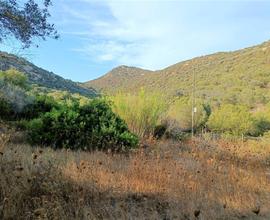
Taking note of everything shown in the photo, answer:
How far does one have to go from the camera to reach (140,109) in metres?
12.3

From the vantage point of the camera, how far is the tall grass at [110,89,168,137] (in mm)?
12359

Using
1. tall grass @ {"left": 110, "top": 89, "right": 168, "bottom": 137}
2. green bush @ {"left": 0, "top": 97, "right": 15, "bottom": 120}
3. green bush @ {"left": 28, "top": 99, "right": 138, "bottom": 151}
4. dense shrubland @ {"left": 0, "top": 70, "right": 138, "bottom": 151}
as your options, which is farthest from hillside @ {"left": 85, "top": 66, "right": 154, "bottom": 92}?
green bush @ {"left": 28, "top": 99, "right": 138, "bottom": 151}

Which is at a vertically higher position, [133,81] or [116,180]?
[133,81]

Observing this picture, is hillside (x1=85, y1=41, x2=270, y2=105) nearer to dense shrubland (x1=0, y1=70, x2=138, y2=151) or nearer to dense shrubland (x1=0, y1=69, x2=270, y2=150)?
dense shrubland (x1=0, y1=69, x2=270, y2=150)

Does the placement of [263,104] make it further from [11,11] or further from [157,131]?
[11,11]

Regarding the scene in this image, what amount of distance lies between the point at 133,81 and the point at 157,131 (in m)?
42.3

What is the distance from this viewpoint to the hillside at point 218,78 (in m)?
41.2

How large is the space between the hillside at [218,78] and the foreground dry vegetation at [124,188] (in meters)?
25.9

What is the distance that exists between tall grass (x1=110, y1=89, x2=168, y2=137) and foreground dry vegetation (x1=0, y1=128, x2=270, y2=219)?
3665 millimetres

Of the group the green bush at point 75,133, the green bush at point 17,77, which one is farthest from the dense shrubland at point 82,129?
the green bush at point 17,77

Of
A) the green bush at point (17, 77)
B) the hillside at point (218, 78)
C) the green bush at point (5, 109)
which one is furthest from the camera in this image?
the hillside at point (218, 78)

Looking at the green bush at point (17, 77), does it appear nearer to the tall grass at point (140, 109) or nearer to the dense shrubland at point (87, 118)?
the dense shrubland at point (87, 118)

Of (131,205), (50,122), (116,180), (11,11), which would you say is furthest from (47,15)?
(131,205)

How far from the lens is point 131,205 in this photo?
5.46 meters
